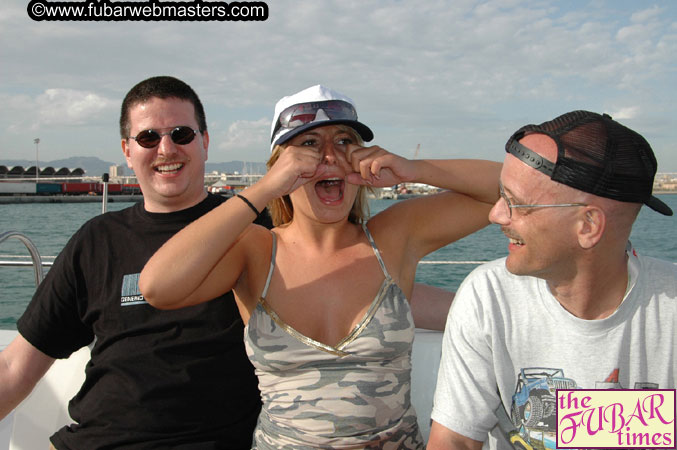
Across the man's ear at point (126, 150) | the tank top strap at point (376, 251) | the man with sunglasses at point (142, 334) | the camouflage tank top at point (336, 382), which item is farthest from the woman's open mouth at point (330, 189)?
the man's ear at point (126, 150)

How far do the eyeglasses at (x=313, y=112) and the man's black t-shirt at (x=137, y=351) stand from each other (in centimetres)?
61

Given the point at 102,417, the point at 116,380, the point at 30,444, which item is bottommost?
the point at 30,444

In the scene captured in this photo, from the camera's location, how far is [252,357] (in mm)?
1728

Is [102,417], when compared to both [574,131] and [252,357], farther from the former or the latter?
[574,131]

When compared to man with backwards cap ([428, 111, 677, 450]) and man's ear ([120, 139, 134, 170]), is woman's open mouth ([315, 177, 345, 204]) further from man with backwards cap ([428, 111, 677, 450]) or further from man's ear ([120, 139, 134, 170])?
man's ear ([120, 139, 134, 170])

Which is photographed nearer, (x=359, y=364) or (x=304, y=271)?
(x=359, y=364)

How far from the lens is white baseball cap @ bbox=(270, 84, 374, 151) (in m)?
1.82

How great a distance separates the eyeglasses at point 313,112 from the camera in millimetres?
1835

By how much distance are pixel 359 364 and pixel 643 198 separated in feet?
3.02

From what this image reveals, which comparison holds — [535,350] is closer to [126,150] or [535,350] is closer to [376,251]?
[376,251]

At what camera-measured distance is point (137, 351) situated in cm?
189

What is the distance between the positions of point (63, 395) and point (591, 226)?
219 cm

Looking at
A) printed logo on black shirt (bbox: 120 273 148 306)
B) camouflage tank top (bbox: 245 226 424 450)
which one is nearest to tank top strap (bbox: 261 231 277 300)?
camouflage tank top (bbox: 245 226 424 450)

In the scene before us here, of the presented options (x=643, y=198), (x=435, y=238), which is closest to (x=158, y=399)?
(x=435, y=238)
